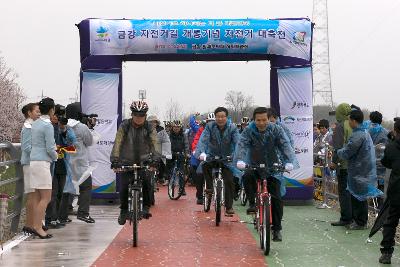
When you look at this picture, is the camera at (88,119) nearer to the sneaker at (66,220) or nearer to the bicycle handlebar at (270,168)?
the sneaker at (66,220)

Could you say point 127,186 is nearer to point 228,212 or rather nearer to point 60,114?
point 60,114

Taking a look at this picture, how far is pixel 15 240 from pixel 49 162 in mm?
1166

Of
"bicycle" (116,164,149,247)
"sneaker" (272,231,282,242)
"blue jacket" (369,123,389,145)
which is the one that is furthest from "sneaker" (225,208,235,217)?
"blue jacket" (369,123,389,145)

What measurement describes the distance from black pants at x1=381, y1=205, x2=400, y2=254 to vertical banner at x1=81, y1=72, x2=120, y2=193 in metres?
7.61

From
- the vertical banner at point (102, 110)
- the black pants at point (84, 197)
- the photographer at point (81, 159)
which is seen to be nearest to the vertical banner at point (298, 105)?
the vertical banner at point (102, 110)

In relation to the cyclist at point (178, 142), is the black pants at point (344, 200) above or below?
below

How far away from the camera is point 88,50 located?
47.4 feet

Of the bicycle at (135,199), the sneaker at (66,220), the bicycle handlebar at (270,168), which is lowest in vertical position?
the sneaker at (66,220)

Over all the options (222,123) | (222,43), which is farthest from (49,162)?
(222,43)

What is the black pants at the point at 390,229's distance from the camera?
26.5ft

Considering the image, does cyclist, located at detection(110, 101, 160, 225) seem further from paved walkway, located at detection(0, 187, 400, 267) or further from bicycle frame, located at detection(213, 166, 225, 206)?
bicycle frame, located at detection(213, 166, 225, 206)

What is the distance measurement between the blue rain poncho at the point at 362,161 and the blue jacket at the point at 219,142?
2066 mm

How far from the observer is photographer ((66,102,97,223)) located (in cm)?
1148

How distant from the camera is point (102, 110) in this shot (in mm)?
14539
